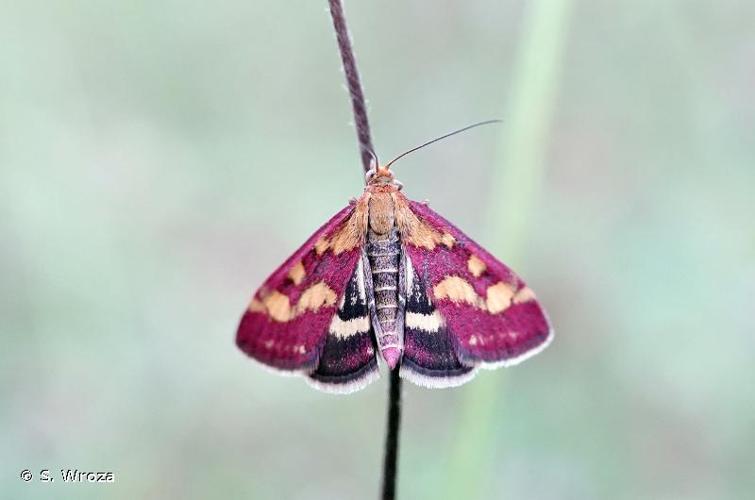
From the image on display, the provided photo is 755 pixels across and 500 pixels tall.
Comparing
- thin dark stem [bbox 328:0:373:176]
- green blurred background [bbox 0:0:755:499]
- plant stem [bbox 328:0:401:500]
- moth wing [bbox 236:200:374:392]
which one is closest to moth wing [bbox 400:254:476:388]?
moth wing [bbox 236:200:374:392]

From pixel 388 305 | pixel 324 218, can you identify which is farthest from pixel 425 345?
pixel 324 218

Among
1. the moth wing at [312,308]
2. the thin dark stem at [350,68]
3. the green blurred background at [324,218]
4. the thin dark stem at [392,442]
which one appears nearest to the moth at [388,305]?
the moth wing at [312,308]

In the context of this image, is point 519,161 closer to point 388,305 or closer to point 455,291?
point 455,291

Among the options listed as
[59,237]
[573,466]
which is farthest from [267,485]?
[59,237]

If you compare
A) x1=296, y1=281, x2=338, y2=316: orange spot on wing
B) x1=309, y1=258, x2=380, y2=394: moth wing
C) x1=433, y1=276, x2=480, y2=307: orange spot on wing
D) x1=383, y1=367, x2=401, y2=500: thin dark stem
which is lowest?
x1=383, y1=367, x2=401, y2=500: thin dark stem

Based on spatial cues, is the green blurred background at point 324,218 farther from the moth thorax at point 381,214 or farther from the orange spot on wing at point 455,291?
the moth thorax at point 381,214

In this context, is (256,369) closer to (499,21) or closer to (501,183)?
(501,183)

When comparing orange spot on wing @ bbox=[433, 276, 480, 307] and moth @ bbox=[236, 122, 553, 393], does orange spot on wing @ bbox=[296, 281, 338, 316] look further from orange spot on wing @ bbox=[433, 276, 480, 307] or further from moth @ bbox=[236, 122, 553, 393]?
orange spot on wing @ bbox=[433, 276, 480, 307]

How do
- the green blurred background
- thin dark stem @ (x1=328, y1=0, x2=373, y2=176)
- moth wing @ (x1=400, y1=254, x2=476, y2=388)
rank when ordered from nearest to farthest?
thin dark stem @ (x1=328, y1=0, x2=373, y2=176)
moth wing @ (x1=400, y1=254, x2=476, y2=388)
the green blurred background

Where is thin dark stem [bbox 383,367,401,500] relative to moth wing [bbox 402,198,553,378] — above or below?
below
